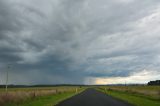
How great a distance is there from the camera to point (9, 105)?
77.8ft

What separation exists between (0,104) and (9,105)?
2.80 ft

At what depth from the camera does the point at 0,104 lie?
2377 centimetres
